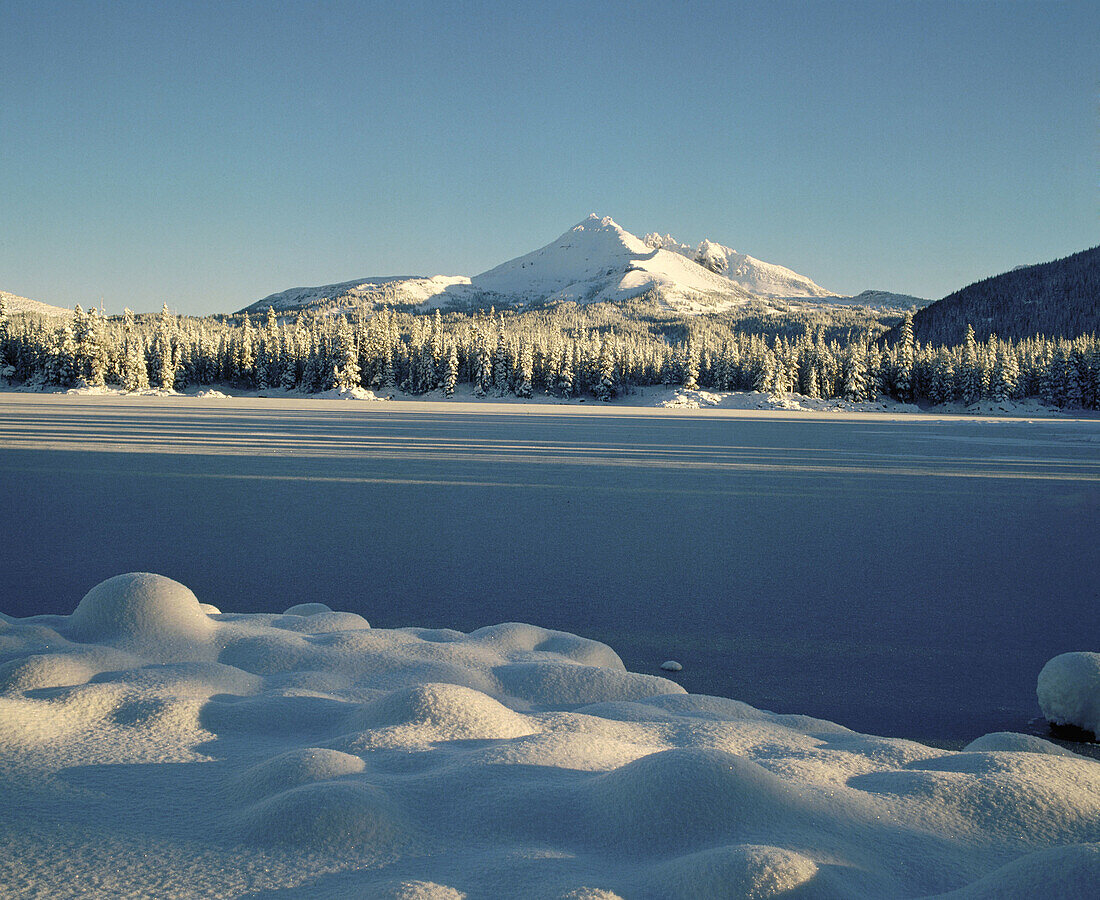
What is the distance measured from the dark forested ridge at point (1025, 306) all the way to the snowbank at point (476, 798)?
465 feet

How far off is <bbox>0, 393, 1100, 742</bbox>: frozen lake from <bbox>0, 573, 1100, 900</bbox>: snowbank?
115 centimetres

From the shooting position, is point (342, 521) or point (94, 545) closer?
point (94, 545)

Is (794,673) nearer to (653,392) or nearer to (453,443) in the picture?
(453,443)

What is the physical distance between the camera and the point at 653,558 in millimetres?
6625

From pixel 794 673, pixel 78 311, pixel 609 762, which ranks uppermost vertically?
pixel 78 311

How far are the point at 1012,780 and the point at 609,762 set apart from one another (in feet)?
4.02

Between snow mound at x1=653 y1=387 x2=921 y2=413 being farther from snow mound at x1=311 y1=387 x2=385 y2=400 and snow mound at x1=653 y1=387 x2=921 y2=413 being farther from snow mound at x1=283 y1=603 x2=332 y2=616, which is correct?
snow mound at x1=283 y1=603 x2=332 y2=616

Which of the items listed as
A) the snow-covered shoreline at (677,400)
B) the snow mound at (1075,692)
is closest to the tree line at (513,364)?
the snow-covered shoreline at (677,400)

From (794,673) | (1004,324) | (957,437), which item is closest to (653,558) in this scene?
(794,673)

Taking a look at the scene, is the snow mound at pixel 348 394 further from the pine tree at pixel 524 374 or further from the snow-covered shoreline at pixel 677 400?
the pine tree at pixel 524 374

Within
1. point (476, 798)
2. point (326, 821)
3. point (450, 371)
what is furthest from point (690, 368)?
point (326, 821)

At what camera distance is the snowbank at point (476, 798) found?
1.54 meters

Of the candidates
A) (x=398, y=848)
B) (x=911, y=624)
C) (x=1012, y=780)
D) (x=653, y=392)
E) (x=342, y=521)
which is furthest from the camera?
(x=653, y=392)

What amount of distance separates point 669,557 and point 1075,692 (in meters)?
3.61
